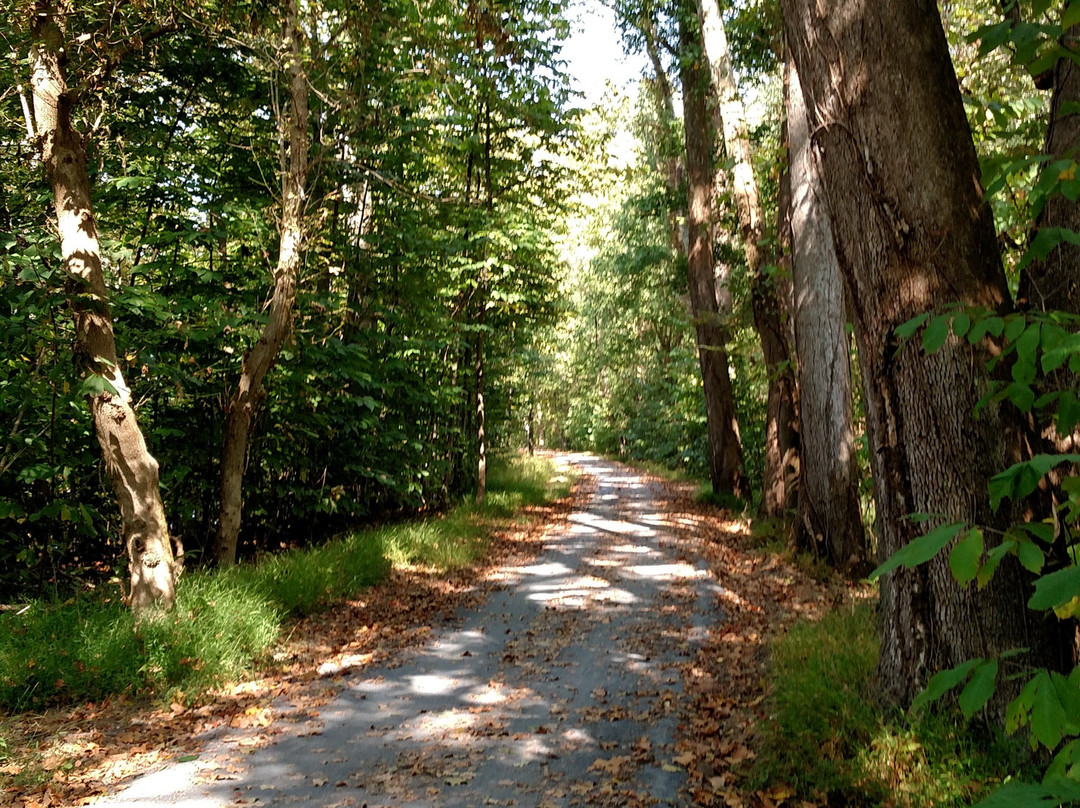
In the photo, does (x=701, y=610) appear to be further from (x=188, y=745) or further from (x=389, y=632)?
(x=188, y=745)

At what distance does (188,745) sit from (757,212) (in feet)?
33.5

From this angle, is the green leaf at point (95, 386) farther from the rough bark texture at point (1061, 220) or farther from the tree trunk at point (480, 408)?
the tree trunk at point (480, 408)

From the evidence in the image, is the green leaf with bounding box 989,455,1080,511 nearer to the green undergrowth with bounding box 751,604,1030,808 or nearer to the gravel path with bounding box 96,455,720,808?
the green undergrowth with bounding box 751,604,1030,808

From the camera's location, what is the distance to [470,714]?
5.47 meters

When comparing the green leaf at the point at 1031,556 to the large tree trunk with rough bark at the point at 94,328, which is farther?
the large tree trunk with rough bark at the point at 94,328

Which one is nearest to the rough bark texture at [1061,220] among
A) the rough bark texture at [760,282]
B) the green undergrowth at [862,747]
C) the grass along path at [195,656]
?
the green undergrowth at [862,747]

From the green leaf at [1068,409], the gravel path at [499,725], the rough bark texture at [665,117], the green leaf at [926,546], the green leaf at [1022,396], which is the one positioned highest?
the rough bark texture at [665,117]

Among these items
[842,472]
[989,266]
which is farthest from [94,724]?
[842,472]

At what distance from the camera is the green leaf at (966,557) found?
1915mm

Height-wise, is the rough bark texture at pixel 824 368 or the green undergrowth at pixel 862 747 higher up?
the rough bark texture at pixel 824 368

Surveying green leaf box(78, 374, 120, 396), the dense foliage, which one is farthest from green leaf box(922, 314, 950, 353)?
the dense foliage

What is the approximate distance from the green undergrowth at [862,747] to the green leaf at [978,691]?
6.36 feet

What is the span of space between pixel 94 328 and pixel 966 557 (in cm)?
660

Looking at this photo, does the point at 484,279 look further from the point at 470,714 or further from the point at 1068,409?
the point at 1068,409
